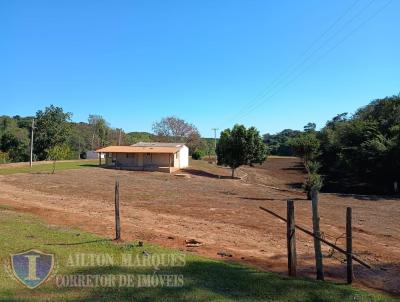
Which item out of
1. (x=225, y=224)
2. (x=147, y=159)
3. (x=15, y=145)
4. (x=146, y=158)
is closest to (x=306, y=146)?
(x=147, y=159)

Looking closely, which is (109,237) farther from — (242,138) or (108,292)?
(242,138)

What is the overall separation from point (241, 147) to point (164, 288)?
36278 millimetres

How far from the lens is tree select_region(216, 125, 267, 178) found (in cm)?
4203

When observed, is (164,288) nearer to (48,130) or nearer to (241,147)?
(241,147)

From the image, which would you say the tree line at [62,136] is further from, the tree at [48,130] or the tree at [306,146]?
the tree at [306,146]

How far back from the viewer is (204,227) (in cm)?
1375

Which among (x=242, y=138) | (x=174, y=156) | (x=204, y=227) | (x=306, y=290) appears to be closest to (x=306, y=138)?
(x=242, y=138)

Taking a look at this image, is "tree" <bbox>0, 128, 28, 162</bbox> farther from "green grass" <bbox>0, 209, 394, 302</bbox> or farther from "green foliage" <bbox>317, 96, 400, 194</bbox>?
"green grass" <bbox>0, 209, 394, 302</bbox>

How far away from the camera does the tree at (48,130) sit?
59.4 m

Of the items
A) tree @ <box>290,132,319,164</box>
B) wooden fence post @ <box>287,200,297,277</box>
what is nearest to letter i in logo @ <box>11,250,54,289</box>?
wooden fence post @ <box>287,200,297,277</box>

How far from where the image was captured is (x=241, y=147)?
42.1 meters

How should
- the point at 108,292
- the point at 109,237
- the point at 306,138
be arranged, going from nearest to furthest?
the point at 108,292 < the point at 109,237 < the point at 306,138

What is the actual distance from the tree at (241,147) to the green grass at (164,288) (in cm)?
3311

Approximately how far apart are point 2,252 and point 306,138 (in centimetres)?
3752
